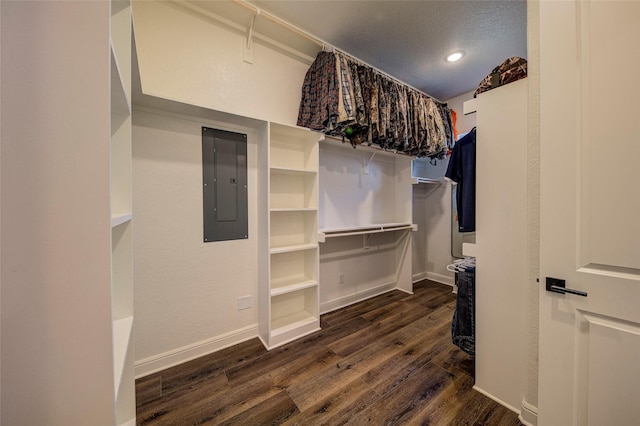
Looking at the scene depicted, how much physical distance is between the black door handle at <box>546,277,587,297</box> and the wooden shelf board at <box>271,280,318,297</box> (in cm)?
168

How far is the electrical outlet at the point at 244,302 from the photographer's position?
210 cm

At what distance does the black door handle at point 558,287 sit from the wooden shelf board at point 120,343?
1.71 meters

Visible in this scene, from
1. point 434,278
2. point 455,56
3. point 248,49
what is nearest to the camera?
point 248,49

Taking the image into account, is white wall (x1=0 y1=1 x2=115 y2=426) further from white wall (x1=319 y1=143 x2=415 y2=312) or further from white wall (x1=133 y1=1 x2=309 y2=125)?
white wall (x1=319 y1=143 x2=415 y2=312)

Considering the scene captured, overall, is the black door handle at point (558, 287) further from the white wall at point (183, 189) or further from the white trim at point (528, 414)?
the white wall at point (183, 189)

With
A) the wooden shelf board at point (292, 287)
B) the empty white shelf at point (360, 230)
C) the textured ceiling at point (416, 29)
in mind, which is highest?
the textured ceiling at point (416, 29)

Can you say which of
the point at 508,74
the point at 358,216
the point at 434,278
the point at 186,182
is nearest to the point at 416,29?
the point at 508,74

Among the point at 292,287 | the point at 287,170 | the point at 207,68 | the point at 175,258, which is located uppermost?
the point at 207,68

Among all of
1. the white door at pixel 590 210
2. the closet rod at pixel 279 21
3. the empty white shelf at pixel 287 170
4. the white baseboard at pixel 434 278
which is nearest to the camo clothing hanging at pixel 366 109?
the closet rod at pixel 279 21

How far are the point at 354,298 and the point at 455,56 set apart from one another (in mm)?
2996

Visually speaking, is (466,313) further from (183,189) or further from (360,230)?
(183,189)

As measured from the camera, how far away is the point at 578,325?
102 cm

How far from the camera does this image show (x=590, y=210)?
976 mm

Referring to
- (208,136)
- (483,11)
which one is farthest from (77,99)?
(483,11)
